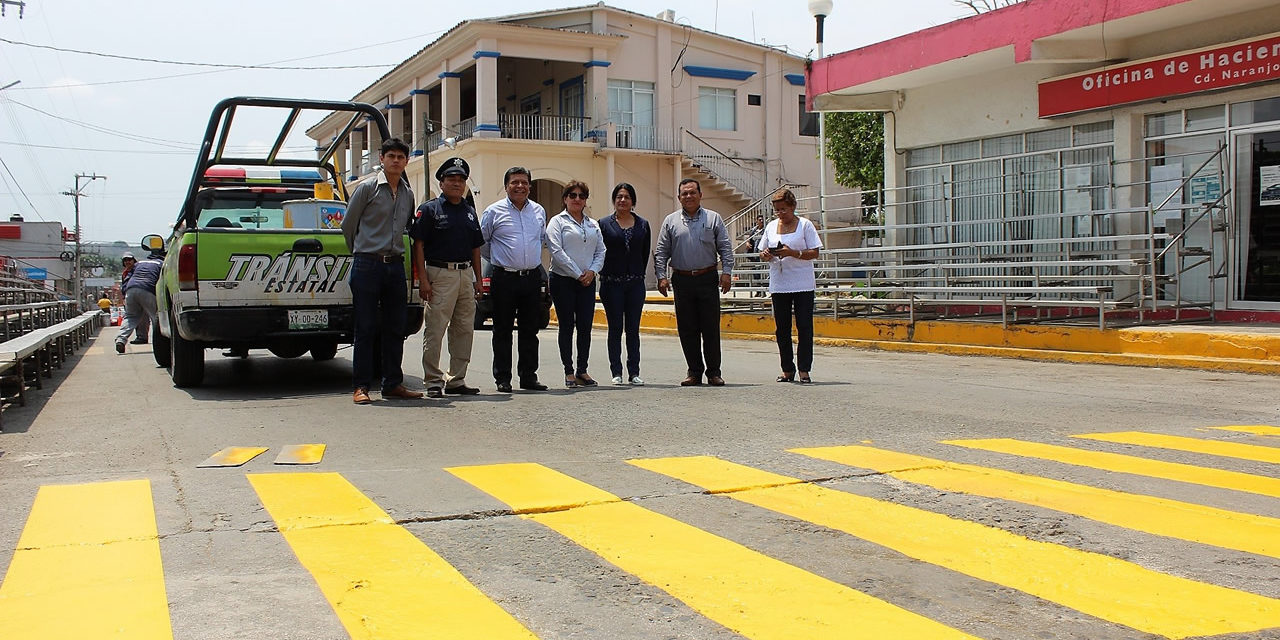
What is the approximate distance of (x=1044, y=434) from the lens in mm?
6605

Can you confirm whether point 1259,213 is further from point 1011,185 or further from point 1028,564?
point 1028,564

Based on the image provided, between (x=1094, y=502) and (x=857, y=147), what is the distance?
2950 cm

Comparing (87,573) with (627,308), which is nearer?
(87,573)

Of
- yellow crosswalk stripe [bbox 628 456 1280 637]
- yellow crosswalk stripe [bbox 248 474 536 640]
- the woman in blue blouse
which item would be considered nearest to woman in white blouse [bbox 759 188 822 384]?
the woman in blue blouse

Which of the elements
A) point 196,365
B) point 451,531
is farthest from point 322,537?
point 196,365

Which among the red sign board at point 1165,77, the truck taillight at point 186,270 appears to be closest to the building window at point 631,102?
the red sign board at point 1165,77

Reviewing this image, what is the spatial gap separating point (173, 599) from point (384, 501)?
1439 millimetres

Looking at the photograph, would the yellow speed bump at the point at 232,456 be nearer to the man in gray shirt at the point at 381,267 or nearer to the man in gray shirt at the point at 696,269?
the man in gray shirt at the point at 381,267

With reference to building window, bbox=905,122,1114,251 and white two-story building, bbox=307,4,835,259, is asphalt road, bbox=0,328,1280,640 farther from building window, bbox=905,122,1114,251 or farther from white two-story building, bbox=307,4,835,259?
white two-story building, bbox=307,4,835,259

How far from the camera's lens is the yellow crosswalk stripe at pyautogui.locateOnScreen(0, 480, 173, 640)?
310cm

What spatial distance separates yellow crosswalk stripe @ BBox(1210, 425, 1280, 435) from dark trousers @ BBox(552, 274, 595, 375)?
4825 mm

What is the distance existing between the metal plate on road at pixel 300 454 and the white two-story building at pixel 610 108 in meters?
23.7

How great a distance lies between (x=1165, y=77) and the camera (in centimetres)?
1356

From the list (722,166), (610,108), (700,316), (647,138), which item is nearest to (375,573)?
(700,316)
